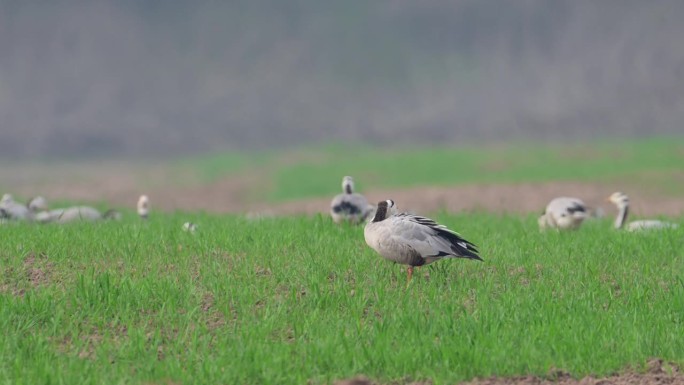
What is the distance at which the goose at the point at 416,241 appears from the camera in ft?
33.9

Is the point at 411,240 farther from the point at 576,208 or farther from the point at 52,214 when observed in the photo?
the point at 52,214

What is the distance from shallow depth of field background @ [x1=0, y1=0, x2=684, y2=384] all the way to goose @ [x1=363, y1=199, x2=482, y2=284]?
0.39 m

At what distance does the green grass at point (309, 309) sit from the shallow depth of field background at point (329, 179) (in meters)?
0.03

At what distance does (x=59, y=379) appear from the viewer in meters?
8.21

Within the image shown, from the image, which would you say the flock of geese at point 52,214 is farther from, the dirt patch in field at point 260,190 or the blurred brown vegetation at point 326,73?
the blurred brown vegetation at point 326,73

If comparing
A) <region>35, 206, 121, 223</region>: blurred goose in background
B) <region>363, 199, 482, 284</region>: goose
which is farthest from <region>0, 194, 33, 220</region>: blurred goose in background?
<region>363, 199, 482, 284</region>: goose

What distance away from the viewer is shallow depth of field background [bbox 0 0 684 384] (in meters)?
9.15

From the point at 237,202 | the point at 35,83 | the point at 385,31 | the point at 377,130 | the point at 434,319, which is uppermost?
the point at 385,31

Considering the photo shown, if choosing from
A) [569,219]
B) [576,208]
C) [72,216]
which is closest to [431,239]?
[569,219]

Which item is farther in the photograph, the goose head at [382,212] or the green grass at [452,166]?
the green grass at [452,166]

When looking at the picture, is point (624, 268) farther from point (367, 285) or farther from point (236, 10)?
point (236, 10)

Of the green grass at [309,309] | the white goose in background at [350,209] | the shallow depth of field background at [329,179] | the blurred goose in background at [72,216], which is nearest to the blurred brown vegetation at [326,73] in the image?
the shallow depth of field background at [329,179]

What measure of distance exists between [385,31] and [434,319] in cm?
6911

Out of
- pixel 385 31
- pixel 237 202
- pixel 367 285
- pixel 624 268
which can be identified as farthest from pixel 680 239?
pixel 385 31
